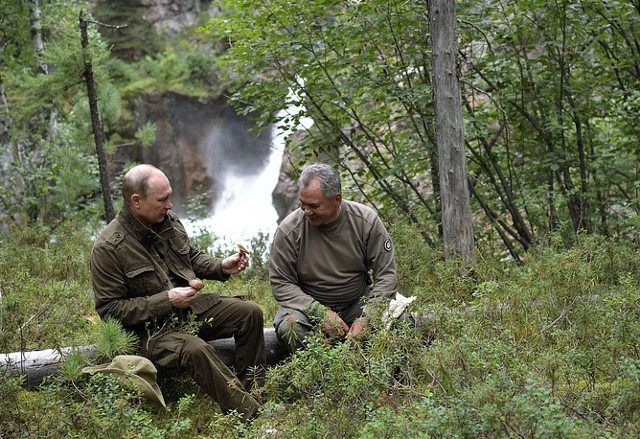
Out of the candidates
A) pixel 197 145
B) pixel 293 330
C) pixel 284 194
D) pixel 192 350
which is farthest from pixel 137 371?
pixel 197 145

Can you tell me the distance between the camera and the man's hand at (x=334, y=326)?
4.55 m

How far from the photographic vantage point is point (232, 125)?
1000 inches

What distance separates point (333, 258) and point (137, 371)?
1.65 meters

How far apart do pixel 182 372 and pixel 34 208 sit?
290 inches

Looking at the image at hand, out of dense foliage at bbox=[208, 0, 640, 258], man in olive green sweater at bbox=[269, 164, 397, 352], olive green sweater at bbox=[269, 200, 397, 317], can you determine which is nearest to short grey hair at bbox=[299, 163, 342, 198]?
man in olive green sweater at bbox=[269, 164, 397, 352]

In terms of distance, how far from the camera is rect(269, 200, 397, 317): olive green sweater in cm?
519

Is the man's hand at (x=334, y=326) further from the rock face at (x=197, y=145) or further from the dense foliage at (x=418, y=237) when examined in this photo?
the rock face at (x=197, y=145)

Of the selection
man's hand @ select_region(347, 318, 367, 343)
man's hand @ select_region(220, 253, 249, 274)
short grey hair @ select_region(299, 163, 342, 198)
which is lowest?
man's hand @ select_region(347, 318, 367, 343)

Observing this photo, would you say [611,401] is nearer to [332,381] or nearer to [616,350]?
[616,350]

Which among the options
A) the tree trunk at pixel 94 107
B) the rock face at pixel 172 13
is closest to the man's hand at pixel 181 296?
the tree trunk at pixel 94 107

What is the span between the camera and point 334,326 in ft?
15.0

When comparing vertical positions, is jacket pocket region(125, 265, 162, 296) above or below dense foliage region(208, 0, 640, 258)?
below

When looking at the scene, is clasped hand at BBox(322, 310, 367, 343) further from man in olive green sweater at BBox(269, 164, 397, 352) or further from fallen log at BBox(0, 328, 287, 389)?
fallen log at BBox(0, 328, 287, 389)

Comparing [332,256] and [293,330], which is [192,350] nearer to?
[293,330]
